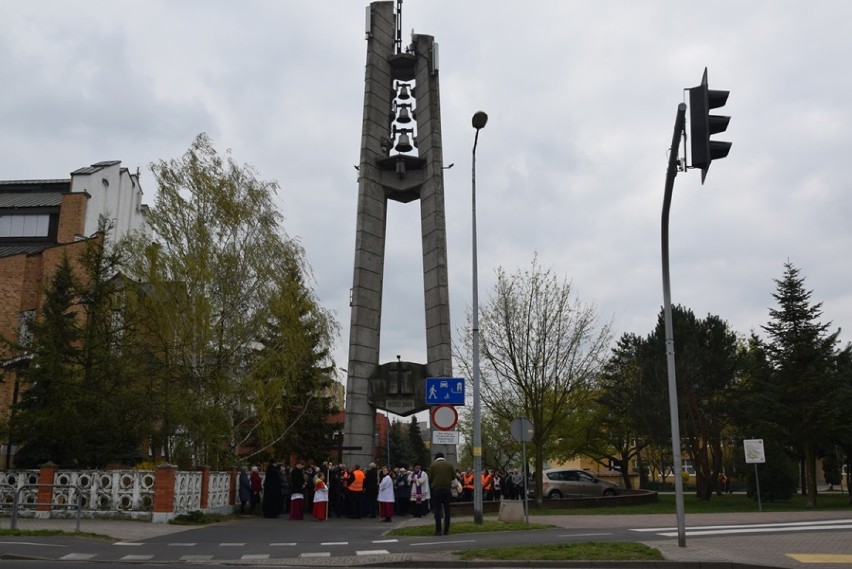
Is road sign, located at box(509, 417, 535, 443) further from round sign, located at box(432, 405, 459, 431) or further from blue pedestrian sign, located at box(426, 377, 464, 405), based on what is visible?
round sign, located at box(432, 405, 459, 431)

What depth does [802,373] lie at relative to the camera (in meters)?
26.6

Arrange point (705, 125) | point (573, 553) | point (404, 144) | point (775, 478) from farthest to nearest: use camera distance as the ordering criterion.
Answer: point (404, 144), point (775, 478), point (573, 553), point (705, 125)

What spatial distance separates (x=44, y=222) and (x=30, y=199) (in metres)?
2.54

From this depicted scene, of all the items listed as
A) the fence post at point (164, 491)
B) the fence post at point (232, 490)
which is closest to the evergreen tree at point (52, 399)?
the fence post at point (164, 491)

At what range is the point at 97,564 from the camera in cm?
1177

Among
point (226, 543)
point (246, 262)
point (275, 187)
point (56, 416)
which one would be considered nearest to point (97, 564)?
point (226, 543)

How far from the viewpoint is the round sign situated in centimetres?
1703

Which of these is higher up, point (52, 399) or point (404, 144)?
point (404, 144)

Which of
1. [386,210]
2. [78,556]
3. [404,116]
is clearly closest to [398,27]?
[404,116]

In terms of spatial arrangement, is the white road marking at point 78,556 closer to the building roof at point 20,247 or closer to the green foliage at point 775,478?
the green foliage at point 775,478

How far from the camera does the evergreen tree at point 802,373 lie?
26.1 m

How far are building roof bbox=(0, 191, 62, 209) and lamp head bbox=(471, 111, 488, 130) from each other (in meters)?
34.7

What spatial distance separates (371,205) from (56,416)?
16.2 metres

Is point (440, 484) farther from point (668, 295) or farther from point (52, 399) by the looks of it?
point (52, 399)
